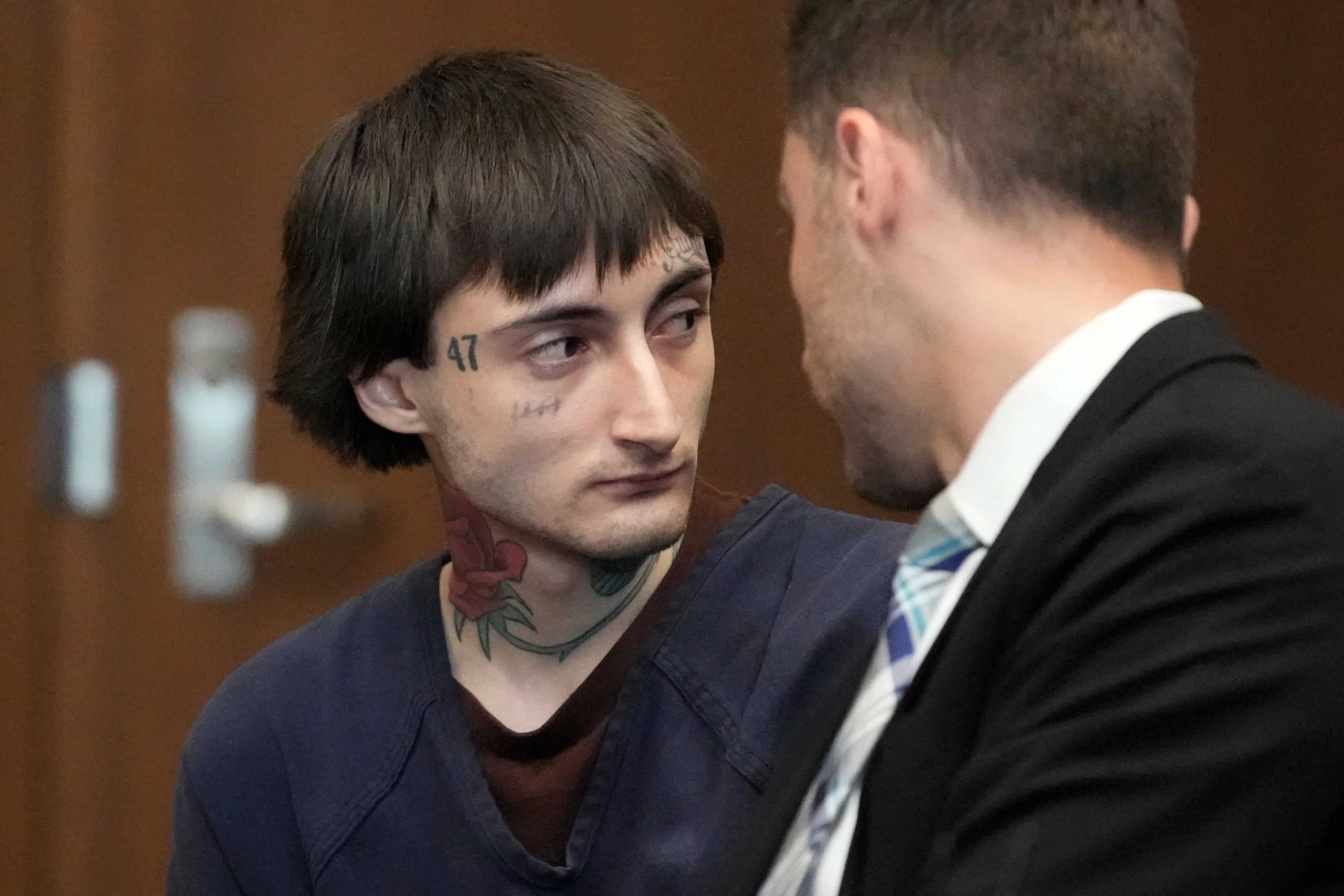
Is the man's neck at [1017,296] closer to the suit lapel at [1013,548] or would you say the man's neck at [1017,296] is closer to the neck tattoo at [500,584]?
the suit lapel at [1013,548]

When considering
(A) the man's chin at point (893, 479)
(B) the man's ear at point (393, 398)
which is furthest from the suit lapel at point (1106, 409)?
(B) the man's ear at point (393, 398)

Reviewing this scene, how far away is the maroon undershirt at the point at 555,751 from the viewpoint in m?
1.11

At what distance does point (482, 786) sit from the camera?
1115 millimetres

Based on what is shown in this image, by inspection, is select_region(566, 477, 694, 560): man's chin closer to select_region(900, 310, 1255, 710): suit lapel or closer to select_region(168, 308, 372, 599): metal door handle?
select_region(900, 310, 1255, 710): suit lapel

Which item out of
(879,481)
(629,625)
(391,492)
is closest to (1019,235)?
(879,481)

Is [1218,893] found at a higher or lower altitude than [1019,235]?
lower

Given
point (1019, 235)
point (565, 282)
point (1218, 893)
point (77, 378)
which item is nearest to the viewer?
point (1218, 893)

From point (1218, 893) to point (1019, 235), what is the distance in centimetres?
34

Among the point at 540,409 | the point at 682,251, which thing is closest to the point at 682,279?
the point at 682,251

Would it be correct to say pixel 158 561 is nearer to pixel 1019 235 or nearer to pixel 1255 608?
pixel 1019 235

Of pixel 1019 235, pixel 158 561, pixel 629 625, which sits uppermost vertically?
pixel 1019 235

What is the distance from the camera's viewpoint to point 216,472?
5.32 feet

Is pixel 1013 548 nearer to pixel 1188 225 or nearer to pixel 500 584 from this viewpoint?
pixel 1188 225

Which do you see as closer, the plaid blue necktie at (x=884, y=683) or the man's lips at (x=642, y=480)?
the plaid blue necktie at (x=884, y=683)
